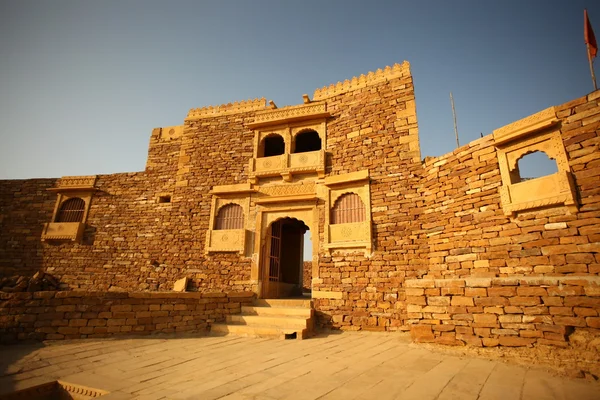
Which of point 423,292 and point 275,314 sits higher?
point 423,292

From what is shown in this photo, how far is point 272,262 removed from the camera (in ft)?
31.5

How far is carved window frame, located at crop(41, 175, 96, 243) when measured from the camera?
34.7 feet

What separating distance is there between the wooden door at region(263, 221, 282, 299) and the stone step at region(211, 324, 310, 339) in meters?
2.19

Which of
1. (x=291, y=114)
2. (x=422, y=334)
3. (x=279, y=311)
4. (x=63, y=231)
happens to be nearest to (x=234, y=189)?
(x=291, y=114)

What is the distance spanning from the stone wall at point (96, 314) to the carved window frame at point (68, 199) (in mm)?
5646

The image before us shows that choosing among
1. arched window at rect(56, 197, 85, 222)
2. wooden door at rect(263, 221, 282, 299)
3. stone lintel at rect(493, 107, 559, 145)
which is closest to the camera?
stone lintel at rect(493, 107, 559, 145)

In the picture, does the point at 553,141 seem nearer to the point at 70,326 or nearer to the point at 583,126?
the point at 583,126

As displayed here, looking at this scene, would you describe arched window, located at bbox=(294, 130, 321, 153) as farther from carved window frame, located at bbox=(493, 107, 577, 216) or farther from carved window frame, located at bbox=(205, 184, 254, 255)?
carved window frame, located at bbox=(493, 107, 577, 216)

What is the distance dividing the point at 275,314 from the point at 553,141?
22.9ft

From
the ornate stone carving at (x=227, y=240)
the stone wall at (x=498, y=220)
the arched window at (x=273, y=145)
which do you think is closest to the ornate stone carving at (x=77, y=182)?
the ornate stone carving at (x=227, y=240)

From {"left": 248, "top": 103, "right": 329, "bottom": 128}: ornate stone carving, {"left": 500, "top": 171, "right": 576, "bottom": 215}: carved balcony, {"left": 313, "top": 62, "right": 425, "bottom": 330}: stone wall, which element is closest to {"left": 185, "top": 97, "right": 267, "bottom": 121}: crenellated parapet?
{"left": 248, "top": 103, "right": 329, "bottom": 128}: ornate stone carving

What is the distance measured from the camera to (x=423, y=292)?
558cm

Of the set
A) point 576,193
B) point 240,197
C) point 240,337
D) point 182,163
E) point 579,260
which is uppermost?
point 182,163

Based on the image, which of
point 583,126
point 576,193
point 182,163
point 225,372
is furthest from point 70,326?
point 583,126
